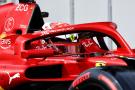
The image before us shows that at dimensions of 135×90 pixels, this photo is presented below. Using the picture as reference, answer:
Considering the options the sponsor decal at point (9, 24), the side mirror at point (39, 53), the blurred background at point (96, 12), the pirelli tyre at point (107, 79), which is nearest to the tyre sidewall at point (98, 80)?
the pirelli tyre at point (107, 79)

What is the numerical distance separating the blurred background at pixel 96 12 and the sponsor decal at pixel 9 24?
5524mm

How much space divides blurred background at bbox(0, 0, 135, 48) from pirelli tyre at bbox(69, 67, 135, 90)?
7078mm

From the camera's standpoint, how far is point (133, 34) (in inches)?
447

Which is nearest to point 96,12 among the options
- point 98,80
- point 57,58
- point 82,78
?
point 57,58

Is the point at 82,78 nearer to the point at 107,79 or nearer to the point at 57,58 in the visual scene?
the point at 107,79

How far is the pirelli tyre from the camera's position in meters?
3.77

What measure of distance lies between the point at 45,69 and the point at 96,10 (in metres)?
7.29

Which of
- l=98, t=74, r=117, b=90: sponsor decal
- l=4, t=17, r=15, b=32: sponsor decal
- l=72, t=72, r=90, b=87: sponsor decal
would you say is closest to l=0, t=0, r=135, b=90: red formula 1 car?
l=72, t=72, r=90, b=87: sponsor decal

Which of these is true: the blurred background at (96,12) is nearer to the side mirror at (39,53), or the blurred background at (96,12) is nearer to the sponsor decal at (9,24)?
the sponsor decal at (9,24)

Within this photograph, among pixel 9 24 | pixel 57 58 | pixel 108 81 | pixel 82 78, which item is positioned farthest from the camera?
pixel 9 24

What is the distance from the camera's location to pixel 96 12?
472 inches

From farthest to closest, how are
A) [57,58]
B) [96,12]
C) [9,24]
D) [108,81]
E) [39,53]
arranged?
[96,12] < [9,24] < [57,58] < [39,53] < [108,81]

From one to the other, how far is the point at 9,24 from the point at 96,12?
6299 mm

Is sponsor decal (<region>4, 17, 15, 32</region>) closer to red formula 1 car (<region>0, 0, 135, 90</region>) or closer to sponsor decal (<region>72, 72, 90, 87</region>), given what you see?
red formula 1 car (<region>0, 0, 135, 90</region>)
